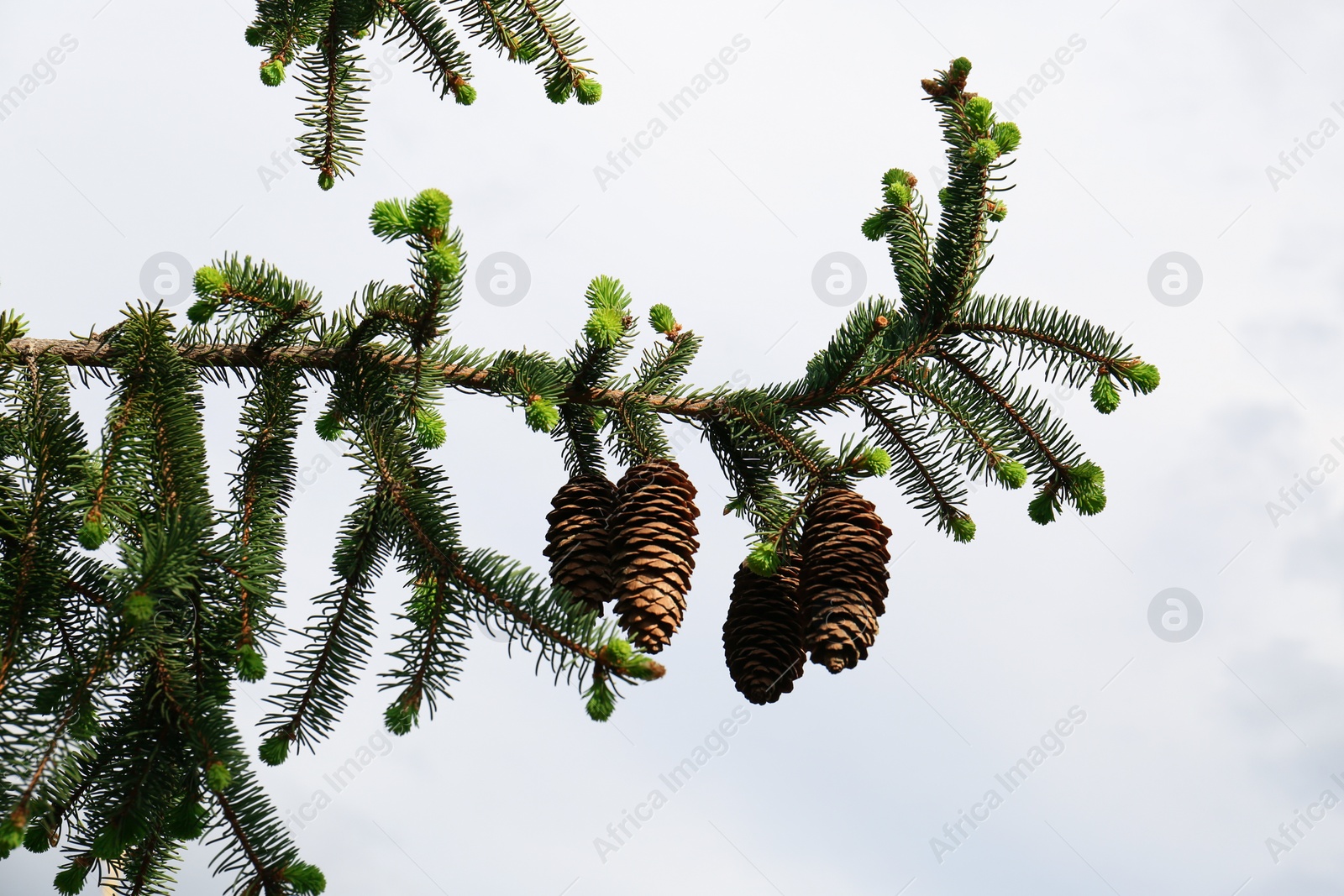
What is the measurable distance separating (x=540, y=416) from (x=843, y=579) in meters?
0.77

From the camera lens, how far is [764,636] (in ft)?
8.32

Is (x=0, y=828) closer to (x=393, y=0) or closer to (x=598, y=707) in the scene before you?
(x=598, y=707)

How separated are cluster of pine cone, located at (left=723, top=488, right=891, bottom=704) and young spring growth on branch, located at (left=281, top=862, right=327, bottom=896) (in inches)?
38.5

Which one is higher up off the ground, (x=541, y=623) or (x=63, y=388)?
(x=541, y=623)

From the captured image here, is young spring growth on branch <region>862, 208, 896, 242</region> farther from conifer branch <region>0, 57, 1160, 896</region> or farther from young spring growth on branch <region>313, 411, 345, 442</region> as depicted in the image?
young spring growth on branch <region>313, 411, 345, 442</region>

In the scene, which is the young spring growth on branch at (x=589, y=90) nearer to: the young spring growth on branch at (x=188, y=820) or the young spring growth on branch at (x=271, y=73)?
the young spring growth on branch at (x=271, y=73)

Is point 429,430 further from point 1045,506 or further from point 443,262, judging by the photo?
point 1045,506

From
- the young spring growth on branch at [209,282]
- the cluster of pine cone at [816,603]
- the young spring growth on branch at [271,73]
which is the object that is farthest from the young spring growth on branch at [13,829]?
the young spring growth on branch at [271,73]

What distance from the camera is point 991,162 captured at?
2.81 m

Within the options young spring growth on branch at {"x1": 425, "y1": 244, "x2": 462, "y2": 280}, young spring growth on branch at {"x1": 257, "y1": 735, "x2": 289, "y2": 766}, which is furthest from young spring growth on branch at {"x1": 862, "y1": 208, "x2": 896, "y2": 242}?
young spring growth on branch at {"x1": 257, "y1": 735, "x2": 289, "y2": 766}

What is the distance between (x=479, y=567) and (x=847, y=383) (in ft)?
3.78

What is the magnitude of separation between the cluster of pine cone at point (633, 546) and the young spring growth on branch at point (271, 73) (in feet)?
4.54

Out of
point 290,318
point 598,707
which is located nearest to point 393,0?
point 290,318

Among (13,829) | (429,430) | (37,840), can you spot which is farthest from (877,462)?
(37,840)
